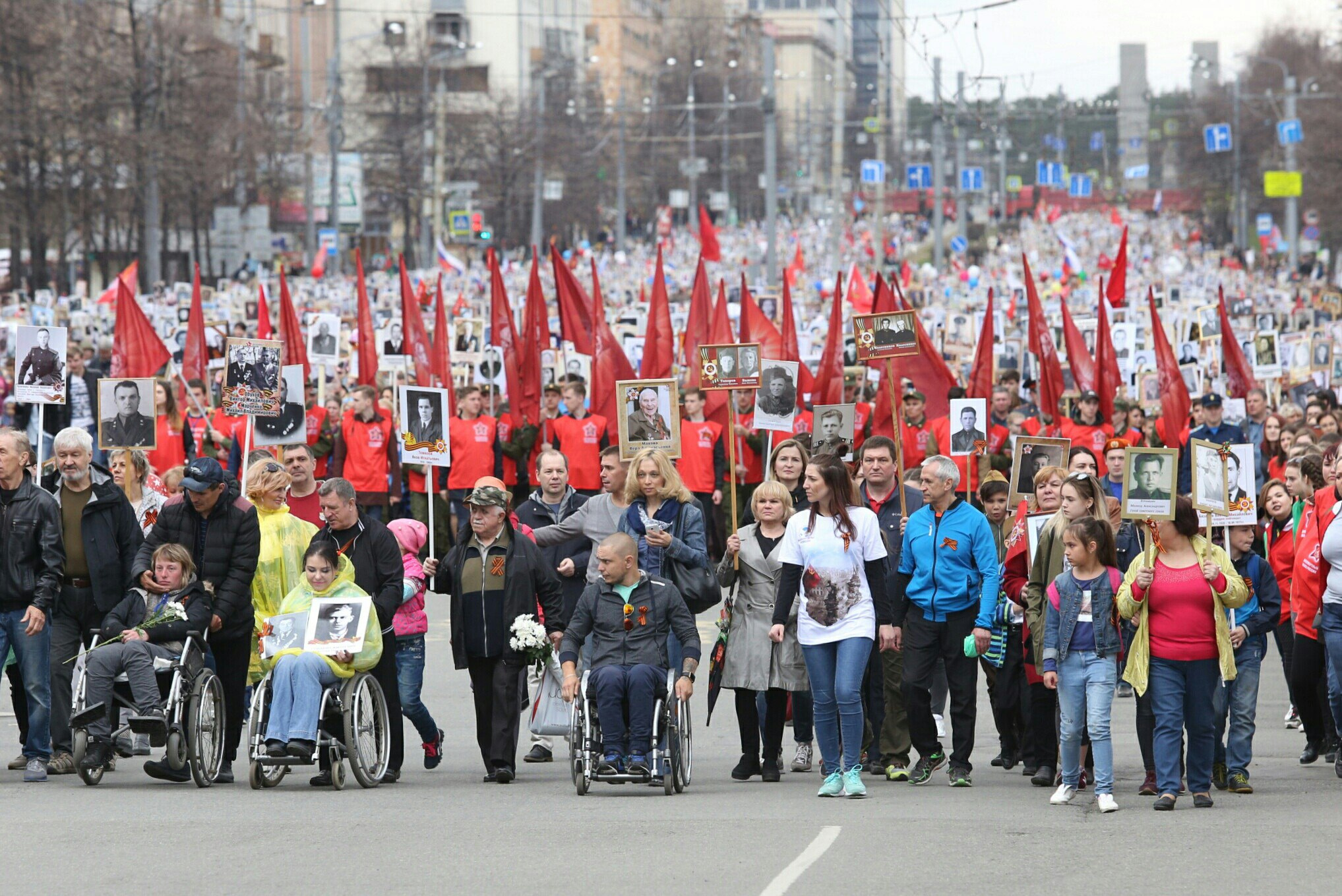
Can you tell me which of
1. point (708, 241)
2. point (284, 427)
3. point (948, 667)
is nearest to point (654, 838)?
point (948, 667)

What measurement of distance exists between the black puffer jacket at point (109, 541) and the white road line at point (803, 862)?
3.84m

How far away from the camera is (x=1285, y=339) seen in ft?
83.9

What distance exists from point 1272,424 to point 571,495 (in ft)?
24.4

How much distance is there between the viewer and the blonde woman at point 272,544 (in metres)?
10.6

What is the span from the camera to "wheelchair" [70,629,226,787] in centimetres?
968

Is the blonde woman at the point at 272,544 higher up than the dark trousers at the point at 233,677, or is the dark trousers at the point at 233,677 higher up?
the blonde woman at the point at 272,544

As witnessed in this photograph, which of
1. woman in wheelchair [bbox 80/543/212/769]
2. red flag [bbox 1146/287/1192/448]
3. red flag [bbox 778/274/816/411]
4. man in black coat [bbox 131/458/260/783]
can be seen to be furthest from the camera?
red flag [bbox 778/274/816/411]

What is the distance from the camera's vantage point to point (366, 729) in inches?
392

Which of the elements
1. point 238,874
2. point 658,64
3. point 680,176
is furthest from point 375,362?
point 658,64

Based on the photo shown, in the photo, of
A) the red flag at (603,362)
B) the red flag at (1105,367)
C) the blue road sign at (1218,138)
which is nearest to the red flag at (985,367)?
the red flag at (1105,367)

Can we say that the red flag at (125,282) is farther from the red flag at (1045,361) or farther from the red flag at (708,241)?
the red flag at (1045,361)

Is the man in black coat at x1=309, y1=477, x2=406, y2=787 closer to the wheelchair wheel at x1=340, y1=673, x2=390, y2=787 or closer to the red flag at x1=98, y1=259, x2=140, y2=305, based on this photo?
the wheelchair wheel at x1=340, y1=673, x2=390, y2=787

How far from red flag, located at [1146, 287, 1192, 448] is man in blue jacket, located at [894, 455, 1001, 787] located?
10162 mm

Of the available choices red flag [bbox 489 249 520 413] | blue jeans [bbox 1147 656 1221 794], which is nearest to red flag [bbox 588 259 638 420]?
red flag [bbox 489 249 520 413]
